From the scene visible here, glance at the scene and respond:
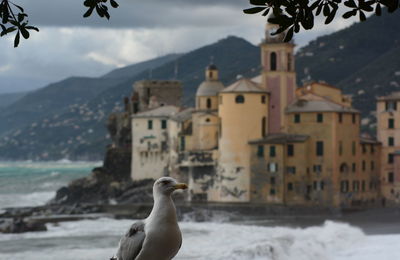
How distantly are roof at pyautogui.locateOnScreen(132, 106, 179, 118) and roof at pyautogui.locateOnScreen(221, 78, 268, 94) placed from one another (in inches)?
406

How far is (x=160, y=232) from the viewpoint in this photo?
11.0 m

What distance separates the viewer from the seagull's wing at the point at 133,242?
11.2 metres

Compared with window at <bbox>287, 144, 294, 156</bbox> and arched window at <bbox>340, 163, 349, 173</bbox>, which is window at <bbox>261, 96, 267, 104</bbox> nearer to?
window at <bbox>287, 144, 294, 156</bbox>

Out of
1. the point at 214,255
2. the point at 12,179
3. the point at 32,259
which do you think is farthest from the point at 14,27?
the point at 12,179

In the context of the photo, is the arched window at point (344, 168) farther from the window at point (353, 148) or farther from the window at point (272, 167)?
the window at point (272, 167)

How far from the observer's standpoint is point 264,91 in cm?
6306

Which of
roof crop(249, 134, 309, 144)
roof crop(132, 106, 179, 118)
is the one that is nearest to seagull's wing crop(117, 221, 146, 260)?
roof crop(249, 134, 309, 144)

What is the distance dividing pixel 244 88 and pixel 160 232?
51728mm

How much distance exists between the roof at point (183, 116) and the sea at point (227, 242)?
34.4 ft

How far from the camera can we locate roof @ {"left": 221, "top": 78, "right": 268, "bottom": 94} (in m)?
62.2

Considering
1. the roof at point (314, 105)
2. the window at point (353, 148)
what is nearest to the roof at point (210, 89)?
the roof at point (314, 105)

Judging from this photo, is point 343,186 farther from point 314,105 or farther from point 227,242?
point 227,242

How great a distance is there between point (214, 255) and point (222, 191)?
1016 inches

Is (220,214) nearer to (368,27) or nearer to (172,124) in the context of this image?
(172,124)
